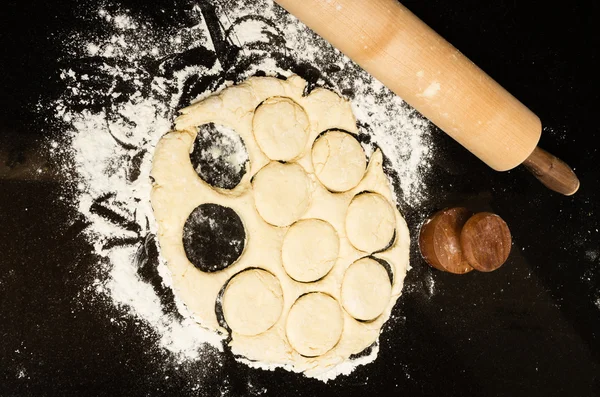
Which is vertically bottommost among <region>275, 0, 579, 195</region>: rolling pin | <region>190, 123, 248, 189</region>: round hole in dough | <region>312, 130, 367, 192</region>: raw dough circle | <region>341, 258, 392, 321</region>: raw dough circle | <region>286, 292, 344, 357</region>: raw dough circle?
<region>286, 292, 344, 357</region>: raw dough circle

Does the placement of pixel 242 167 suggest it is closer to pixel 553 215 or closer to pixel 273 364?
pixel 273 364

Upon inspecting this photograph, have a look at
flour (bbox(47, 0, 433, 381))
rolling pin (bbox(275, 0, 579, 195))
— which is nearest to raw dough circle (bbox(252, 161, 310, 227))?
flour (bbox(47, 0, 433, 381))

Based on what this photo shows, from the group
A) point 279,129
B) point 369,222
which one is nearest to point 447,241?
point 369,222

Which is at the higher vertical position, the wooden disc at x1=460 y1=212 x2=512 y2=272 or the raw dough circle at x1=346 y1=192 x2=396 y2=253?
the wooden disc at x1=460 y1=212 x2=512 y2=272

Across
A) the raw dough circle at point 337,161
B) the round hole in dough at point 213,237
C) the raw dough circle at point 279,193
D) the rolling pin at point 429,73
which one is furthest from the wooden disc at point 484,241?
the round hole in dough at point 213,237

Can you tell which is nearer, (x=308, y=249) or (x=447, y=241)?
(x=308, y=249)

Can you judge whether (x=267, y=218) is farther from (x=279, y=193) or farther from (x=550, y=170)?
(x=550, y=170)

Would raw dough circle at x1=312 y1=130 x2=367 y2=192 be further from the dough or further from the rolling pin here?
the rolling pin
